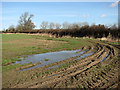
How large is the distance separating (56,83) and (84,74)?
1.56 metres

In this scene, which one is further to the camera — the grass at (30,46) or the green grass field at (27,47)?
the grass at (30,46)

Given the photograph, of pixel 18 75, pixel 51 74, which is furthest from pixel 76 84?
pixel 18 75

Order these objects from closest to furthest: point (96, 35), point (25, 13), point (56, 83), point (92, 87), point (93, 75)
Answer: point (92, 87) < point (56, 83) < point (93, 75) < point (96, 35) < point (25, 13)

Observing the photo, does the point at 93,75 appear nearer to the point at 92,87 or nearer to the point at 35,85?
the point at 92,87

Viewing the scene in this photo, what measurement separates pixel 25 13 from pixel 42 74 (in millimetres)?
64210

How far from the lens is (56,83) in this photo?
439 centimetres

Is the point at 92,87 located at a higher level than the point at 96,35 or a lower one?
lower

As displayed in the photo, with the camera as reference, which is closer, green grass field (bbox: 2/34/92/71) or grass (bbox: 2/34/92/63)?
green grass field (bbox: 2/34/92/71)

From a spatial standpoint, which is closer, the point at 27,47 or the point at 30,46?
the point at 27,47

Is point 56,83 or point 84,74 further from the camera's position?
point 84,74

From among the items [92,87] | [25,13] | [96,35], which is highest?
[25,13]

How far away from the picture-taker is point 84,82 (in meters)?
4.46

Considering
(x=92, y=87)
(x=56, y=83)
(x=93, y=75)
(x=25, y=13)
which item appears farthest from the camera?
(x=25, y=13)

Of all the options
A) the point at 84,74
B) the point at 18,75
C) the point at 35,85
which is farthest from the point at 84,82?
the point at 18,75
